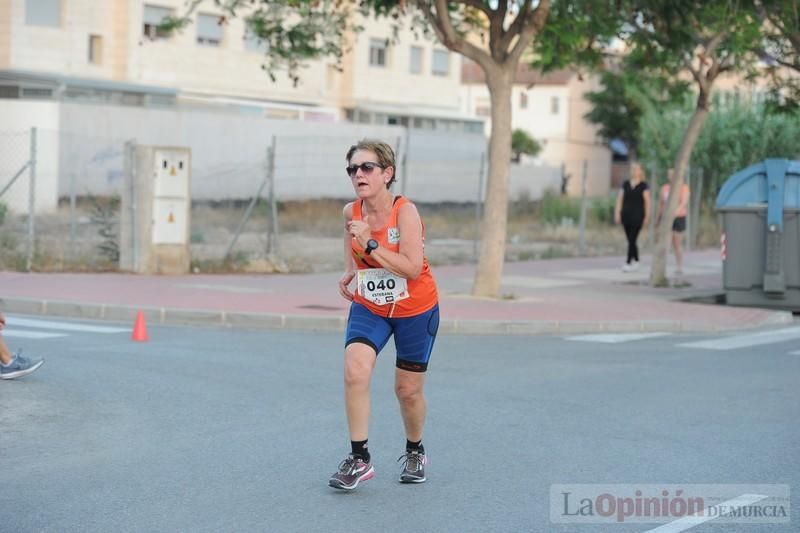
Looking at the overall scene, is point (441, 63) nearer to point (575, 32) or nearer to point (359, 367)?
point (575, 32)

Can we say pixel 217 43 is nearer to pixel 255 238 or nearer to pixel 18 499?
pixel 255 238


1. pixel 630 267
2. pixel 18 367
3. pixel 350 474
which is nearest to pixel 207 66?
pixel 630 267

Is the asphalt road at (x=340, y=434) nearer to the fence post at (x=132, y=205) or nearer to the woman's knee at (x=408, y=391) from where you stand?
the woman's knee at (x=408, y=391)

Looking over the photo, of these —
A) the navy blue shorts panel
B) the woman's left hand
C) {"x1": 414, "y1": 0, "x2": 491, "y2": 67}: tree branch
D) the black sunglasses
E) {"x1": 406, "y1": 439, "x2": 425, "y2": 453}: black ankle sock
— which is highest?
{"x1": 414, "y1": 0, "x2": 491, "y2": 67}: tree branch

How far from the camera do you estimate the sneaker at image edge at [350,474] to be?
6680 mm

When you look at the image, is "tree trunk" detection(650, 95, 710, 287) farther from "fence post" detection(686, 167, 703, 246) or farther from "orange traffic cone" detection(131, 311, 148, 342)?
"fence post" detection(686, 167, 703, 246)

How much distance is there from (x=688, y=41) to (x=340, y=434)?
1325cm

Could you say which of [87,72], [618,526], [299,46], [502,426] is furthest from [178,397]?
[87,72]

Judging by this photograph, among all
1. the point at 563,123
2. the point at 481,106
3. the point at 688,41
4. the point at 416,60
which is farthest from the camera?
the point at 481,106

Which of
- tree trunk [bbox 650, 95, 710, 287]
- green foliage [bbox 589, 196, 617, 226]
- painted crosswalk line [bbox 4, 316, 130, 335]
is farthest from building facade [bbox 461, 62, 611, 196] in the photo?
painted crosswalk line [bbox 4, 316, 130, 335]

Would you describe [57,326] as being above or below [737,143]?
below

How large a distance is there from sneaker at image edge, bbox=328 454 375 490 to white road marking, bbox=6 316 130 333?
297 inches

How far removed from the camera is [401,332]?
686cm

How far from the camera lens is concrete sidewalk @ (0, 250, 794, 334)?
15.2 metres
